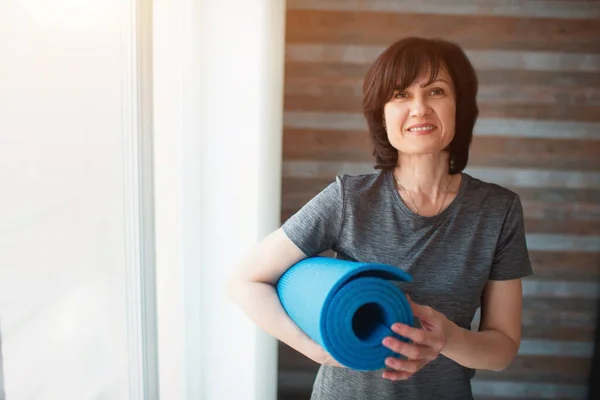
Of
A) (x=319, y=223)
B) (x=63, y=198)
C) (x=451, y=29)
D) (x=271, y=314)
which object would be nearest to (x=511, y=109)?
(x=451, y=29)

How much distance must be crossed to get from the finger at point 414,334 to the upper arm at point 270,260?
24cm

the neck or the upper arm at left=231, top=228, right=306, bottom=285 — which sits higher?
the neck

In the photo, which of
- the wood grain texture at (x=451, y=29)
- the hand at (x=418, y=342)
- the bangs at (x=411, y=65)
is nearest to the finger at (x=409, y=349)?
the hand at (x=418, y=342)

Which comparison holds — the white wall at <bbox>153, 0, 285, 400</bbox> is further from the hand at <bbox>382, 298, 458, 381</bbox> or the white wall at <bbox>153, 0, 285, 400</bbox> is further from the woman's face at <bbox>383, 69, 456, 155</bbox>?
the hand at <bbox>382, 298, 458, 381</bbox>

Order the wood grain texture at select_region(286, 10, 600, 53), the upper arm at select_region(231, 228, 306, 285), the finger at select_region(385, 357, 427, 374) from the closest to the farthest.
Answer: the finger at select_region(385, 357, 427, 374), the upper arm at select_region(231, 228, 306, 285), the wood grain texture at select_region(286, 10, 600, 53)

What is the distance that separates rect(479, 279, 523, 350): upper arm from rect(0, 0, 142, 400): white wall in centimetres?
73

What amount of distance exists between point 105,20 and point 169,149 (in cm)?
31

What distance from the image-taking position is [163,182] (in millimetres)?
1297

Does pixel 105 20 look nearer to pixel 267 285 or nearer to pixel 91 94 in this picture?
pixel 91 94

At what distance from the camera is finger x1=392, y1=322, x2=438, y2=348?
2.85 ft

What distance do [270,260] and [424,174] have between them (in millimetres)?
329

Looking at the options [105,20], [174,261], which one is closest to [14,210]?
[105,20]

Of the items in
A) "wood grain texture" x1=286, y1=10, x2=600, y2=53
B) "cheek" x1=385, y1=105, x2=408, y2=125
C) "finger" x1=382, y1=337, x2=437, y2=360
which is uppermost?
"wood grain texture" x1=286, y1=10, x2=600, y2=53

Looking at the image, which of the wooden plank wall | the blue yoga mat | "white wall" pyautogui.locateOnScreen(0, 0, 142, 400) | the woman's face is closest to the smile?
the woman's face
